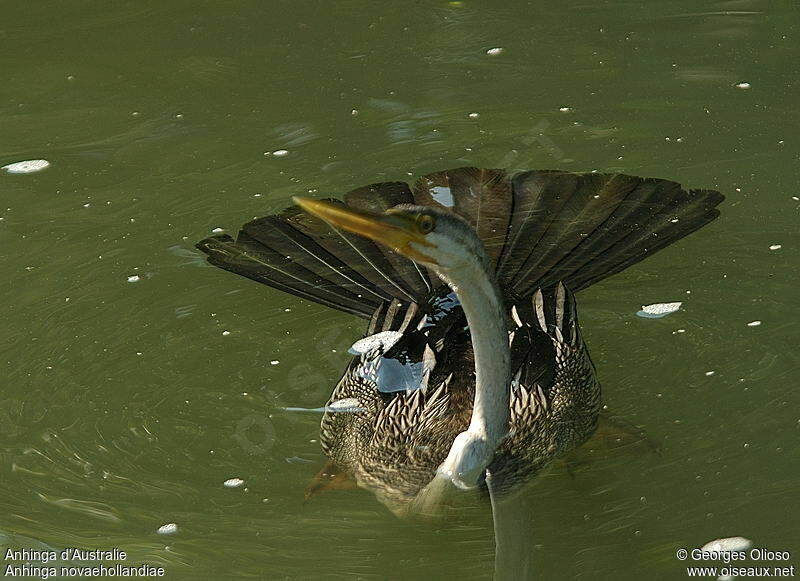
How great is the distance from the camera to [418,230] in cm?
382

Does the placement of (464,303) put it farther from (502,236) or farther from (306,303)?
(306,303)

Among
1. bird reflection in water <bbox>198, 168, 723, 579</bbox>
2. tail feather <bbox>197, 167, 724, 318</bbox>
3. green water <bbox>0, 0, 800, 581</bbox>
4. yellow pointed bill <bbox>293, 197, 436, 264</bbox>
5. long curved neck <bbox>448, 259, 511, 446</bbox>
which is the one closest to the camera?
yellow pointed bill <bbox>293, 197, 436, 264</bbox>

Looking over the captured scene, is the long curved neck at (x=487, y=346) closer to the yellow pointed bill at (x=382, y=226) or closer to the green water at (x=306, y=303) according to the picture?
the yellow pointed bill at (x=382, y=226)

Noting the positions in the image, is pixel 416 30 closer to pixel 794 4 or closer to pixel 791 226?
pixel 794 4

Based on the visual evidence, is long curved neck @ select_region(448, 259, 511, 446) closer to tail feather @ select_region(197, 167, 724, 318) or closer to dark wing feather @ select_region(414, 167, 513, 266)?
tail feather @ select_region(197, 167, 724, 318)

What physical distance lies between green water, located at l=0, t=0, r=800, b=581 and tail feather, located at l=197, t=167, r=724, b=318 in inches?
11.2

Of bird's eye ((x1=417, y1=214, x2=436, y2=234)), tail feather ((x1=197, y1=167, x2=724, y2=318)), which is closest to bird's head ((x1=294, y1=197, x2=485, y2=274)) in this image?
bird's eye ((x1=417, y1=214, x2=436, y2=234))

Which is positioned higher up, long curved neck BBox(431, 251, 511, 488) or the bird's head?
the bird's head

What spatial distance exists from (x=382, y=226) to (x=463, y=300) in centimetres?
46

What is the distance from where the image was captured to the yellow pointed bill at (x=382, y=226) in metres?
3.70

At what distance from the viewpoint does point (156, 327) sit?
5.52 m

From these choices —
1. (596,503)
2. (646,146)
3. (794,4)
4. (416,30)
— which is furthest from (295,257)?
(794,4)

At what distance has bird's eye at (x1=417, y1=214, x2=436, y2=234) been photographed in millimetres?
3807

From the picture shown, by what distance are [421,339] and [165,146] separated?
2603 mm
